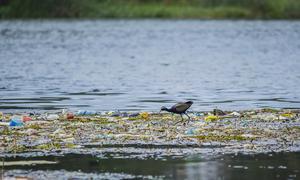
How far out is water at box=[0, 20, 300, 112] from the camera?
95.3 feet

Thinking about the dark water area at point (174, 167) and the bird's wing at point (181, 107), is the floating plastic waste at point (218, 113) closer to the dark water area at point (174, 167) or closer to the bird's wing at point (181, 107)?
the bird's wing at point (181, 107)

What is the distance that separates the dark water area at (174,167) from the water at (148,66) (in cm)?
909

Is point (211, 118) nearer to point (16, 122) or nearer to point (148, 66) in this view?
point (16, 122)

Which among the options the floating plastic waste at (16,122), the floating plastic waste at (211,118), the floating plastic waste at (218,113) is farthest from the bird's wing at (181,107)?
the floating plastic waste at (16,122)

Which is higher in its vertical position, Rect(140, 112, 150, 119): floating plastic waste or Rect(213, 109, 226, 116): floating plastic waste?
Rect(140, 112, 150, 119): floating plastic waste

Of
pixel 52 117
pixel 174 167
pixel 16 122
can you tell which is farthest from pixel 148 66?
pixel 174 167

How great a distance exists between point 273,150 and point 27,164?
4.48 meters

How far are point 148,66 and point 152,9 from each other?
196 ft

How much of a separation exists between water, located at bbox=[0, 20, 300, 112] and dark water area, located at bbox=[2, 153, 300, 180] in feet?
29.8

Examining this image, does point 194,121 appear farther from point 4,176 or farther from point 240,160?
point 4,176

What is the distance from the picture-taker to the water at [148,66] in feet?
95.3

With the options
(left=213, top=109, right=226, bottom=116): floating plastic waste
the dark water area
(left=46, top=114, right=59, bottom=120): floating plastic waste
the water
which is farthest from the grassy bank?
the dark water area

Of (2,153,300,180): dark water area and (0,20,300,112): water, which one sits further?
(0,20,300,112): water

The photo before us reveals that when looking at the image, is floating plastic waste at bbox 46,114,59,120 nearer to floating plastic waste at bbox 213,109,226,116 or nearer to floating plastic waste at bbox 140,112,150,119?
floating plastic waste at bbox 140,112,150,119
